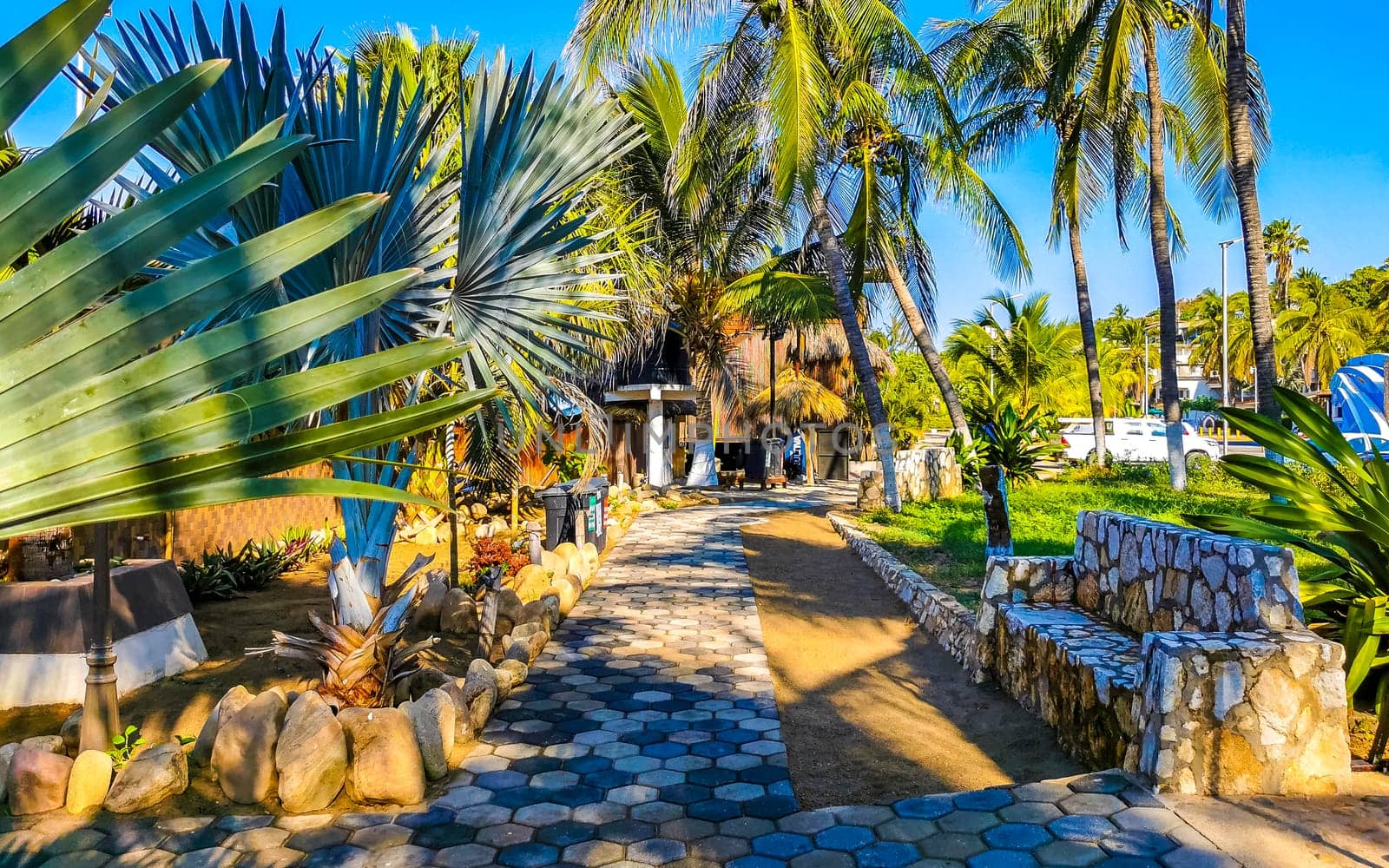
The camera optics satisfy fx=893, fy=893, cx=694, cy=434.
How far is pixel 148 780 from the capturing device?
3959 mm

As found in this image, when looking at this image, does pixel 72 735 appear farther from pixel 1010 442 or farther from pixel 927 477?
pixel 927 477

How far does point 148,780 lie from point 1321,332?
54336 mm

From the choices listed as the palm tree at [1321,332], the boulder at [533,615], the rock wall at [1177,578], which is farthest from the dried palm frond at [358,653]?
the palm tree at [1321,332]

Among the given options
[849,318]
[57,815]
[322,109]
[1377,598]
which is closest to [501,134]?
[322,109]

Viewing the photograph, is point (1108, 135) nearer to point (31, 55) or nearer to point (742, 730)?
point (742, 730)

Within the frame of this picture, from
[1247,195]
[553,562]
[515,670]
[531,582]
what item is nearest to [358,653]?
[515,670]

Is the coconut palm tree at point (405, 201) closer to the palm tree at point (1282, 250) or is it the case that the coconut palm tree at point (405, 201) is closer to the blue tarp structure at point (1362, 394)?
the blue tarp structure at point (1362, 394)

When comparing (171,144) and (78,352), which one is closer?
(78,352)

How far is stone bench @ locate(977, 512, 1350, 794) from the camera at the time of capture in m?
3.62

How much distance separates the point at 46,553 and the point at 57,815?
4852mm

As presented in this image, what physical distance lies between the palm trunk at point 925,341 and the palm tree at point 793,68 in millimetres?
2221

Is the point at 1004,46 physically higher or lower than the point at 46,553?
higher

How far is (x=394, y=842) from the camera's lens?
362 cm

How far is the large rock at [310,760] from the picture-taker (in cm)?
395
